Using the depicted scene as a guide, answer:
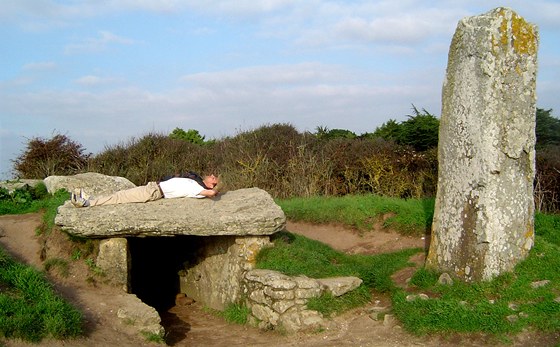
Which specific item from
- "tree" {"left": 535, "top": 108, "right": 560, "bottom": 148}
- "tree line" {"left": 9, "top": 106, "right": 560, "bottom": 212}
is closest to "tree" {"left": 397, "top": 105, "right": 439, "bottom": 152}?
"tree line" {"left": 9, "top": 106, "right": 560, "bottom": 212}

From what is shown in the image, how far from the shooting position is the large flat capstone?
9.69 metres

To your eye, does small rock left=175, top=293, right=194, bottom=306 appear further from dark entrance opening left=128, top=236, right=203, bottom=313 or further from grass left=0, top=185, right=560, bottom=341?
grass left=0, top=185, right=560, bottom=341

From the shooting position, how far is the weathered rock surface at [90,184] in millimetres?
12266

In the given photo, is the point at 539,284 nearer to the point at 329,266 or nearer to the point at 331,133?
the point at 329,266

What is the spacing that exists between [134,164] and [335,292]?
42.6 feet

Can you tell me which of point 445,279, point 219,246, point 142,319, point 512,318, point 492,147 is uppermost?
point 492,147

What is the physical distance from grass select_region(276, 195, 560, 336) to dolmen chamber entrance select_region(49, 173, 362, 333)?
11.2 inches

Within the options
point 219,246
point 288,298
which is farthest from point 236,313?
point 219,246

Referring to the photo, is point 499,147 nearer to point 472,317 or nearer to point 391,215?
point 472,317

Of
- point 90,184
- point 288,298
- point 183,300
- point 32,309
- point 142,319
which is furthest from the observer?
point 90,184

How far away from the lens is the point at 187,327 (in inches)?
392

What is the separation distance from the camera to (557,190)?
15.9 metres

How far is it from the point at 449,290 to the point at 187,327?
14.0 feet

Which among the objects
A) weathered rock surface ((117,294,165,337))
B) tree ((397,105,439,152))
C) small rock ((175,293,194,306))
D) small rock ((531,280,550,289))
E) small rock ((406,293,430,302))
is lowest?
small rock ((175,293,194,306))
